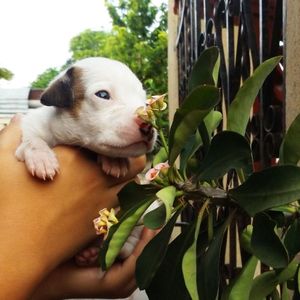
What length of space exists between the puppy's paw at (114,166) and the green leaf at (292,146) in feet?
2.14

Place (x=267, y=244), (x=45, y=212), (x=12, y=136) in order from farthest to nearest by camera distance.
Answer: (x=12, y=136) < (x=45, y=212) < (x=267, y=244)

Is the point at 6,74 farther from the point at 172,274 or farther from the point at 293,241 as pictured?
the point at 293,241

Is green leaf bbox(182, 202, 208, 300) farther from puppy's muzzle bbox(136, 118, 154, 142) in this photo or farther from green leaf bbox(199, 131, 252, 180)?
puppy's muzzle bbox(136, 118, 154, 142)

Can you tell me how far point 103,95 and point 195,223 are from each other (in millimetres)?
624

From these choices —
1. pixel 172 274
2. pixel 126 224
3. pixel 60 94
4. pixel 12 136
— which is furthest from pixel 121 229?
pixel 12 136

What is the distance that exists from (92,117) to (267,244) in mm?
745

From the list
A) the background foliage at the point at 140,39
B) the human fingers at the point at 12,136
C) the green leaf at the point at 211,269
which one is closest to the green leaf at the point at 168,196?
the green leaf at the point at 211,269

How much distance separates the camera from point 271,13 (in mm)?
1380

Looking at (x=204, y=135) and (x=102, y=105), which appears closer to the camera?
(x=204, y=135)

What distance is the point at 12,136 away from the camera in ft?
4.84

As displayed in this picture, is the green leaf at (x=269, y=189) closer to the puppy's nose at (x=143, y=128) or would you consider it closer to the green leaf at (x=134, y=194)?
the green leaf at (x=134, y=194)

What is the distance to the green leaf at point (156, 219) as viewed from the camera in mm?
711

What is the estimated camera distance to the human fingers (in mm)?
1430

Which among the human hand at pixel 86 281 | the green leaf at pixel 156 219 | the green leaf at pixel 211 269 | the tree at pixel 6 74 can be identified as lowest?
the human hand at pixel 86 281
